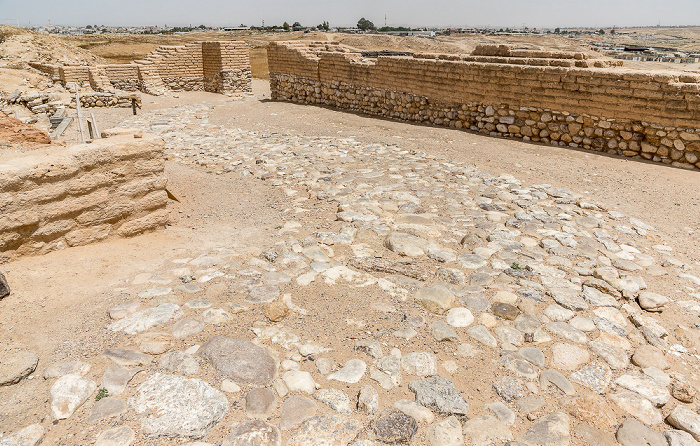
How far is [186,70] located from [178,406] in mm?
20124

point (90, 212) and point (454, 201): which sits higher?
point (90, 212)

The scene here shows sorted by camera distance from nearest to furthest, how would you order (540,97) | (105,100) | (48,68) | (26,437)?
(26,437) → (540,97) → (105,100) → (48,68)

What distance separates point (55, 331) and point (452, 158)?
6.65m

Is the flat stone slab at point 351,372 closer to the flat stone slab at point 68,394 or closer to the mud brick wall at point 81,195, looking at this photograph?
the flat stone slab at point 68,394

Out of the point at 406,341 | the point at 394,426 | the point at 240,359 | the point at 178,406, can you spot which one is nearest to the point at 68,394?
the point at 178,406

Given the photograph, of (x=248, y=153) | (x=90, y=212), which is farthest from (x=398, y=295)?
(x=248, y=153)

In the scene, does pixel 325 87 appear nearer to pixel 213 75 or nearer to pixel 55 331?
pixel 213 75

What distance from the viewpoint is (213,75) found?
19391 mm

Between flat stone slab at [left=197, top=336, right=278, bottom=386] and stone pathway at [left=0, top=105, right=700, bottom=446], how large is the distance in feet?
0.04

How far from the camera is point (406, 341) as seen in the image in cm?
306

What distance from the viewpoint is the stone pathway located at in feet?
7.70

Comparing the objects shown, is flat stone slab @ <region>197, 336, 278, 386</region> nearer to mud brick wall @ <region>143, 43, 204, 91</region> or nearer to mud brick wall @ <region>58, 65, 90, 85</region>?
mud brick wall @ <region>58, 65, 90, 85</region>

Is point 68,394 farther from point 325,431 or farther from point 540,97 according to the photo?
point 540,97

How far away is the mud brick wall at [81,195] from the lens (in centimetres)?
351
